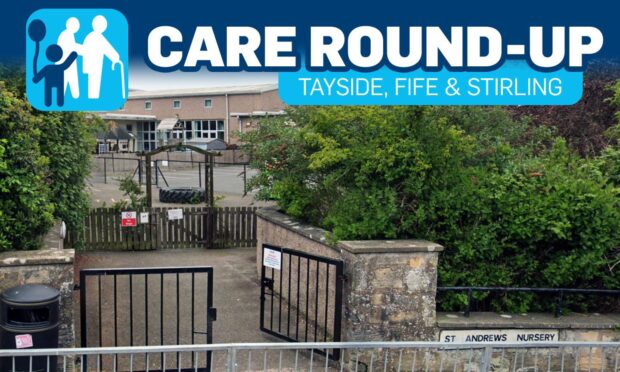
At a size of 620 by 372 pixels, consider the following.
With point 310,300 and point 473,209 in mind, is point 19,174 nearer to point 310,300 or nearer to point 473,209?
point 310,300

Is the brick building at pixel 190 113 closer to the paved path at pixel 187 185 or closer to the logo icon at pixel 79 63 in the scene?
the paved path at pixel 187 185

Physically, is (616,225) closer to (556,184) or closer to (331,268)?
(556,184)

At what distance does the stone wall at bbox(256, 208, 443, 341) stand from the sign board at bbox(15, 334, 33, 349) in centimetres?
301

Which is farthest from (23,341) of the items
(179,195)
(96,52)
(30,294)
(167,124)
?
(167,124)

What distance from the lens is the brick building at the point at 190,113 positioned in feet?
144

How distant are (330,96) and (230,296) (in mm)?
3709

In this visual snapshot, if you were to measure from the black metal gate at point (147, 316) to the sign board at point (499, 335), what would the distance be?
2.50 metres

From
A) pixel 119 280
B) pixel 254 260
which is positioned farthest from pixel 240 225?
pixel 119 280

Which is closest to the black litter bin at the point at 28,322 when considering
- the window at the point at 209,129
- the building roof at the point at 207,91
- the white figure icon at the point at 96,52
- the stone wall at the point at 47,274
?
the stone wall at the point at 47,274

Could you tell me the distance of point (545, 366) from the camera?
5988mm

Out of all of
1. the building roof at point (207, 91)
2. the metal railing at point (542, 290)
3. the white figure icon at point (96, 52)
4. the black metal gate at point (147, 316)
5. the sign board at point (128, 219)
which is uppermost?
the building roof at point (207, 91)

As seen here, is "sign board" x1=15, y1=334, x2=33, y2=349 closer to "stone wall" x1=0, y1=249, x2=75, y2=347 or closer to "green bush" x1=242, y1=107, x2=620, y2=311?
"stone wall" x1=0, y1=249, x2=75, y2=347

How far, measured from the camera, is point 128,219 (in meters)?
11.9

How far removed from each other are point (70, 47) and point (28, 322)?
124 inches
